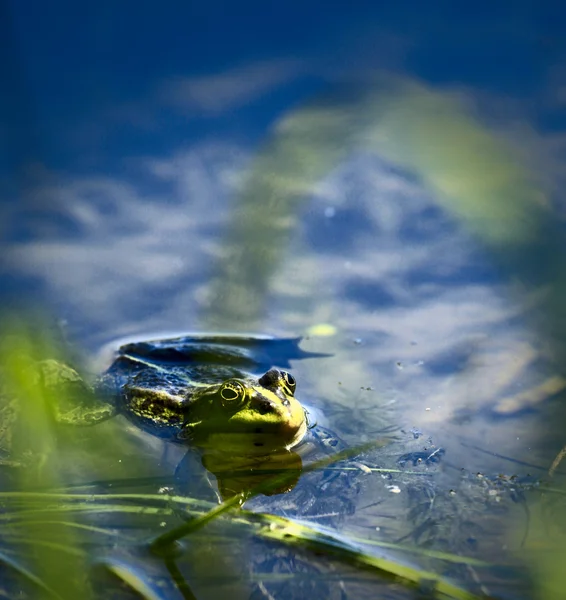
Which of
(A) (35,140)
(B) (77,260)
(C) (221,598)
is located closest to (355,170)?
(B) (77,260)

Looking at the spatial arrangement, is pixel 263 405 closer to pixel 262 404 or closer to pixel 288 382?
pixel 262 404

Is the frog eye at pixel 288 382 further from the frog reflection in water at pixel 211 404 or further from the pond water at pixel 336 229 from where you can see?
the pond water at pixel 336 229

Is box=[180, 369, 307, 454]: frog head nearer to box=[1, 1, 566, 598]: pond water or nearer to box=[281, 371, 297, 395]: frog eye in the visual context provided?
box=[281, 371, 297, 395]: frog eye

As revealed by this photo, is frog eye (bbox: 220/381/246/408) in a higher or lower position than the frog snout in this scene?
higher

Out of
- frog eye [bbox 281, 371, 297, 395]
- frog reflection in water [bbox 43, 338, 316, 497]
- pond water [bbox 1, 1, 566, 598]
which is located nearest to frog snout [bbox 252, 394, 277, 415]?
frog reflection in water [bbox 43, 338, 316, 497]

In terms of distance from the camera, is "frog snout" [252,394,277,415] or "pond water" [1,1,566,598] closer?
"pond water" [1,1,566,598]

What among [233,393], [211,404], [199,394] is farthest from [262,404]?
[199,394]

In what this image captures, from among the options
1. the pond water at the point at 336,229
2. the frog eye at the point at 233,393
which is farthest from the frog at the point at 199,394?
the pond water at the point at 336,229

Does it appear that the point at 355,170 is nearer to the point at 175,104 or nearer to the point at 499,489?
the point at 175,104
